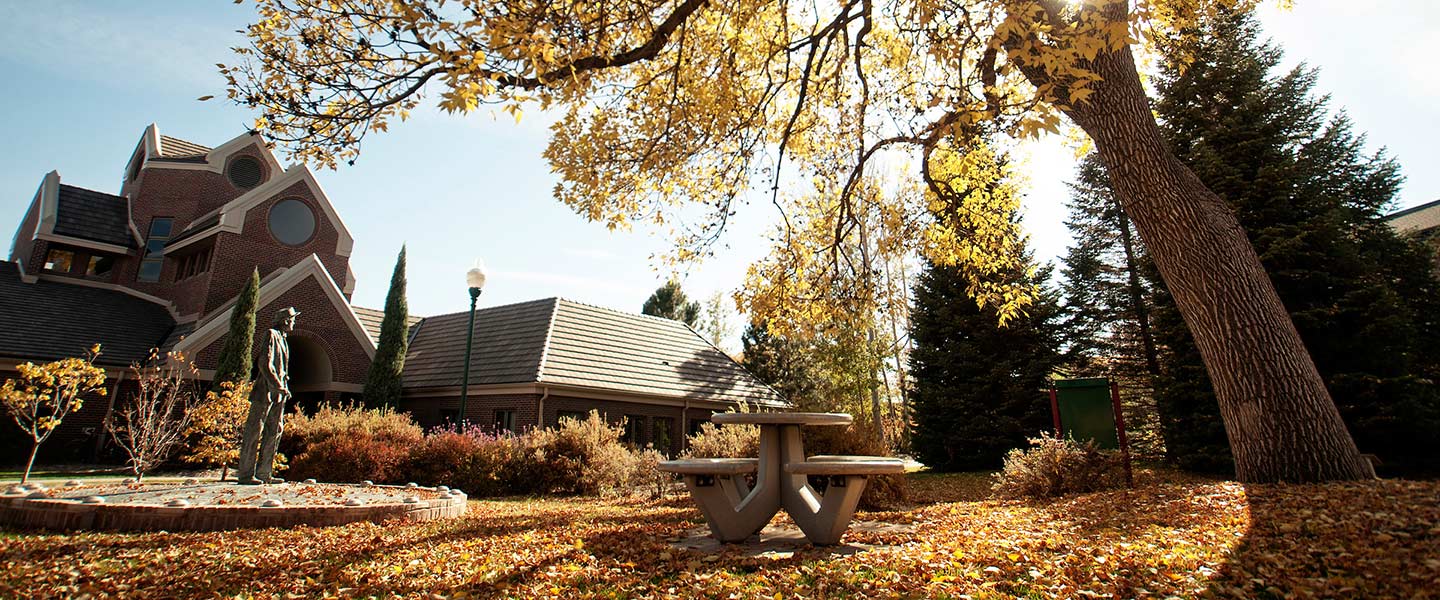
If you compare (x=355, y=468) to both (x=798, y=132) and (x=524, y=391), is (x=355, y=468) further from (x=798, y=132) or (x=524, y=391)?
(x=798, y=132)

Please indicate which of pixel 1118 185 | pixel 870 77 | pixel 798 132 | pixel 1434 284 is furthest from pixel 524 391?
pixel 1434 284

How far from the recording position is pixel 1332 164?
48.4 ft

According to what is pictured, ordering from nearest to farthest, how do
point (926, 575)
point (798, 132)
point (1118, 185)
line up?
point (926, 575) → point (1118, 185) → point (798, 132)

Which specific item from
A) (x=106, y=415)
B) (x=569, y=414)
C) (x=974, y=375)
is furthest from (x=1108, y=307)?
(x=106, y=415)

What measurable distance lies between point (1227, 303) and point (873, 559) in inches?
192

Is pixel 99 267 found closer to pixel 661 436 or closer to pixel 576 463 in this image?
pixel 661 436

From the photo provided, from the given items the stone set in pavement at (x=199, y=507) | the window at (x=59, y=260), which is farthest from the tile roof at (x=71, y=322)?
the stone set in pavement at (x=199, y=507)

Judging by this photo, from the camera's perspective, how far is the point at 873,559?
5324 mm

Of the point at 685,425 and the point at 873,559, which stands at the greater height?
the point at 685,425

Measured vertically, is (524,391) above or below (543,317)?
below

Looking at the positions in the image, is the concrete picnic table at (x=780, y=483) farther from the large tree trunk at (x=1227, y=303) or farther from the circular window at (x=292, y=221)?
the circular window at (x=292, y=221)

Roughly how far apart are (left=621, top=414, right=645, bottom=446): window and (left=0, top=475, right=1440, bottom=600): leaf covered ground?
14.3 metres

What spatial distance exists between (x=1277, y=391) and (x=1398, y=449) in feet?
32.2

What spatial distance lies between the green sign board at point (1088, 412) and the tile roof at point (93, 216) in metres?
29.9
